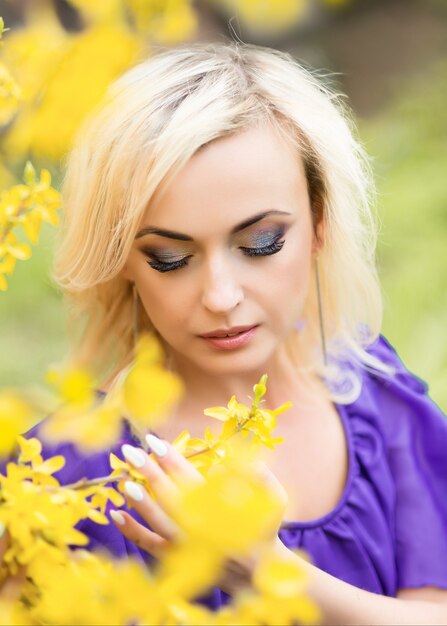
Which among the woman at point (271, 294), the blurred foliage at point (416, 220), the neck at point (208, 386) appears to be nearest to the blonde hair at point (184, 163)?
the woman at point (271, 294)

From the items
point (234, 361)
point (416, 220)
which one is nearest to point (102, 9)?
→ point (234, 361)

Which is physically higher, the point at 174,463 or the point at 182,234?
the point at 182,234

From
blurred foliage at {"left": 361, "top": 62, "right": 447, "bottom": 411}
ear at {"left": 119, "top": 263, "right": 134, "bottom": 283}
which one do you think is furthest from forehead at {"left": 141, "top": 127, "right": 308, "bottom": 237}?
blurred foliage at {"left": 361, "top": 62, "right": 447, "bottom": 411}

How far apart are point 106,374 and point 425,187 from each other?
3.23m

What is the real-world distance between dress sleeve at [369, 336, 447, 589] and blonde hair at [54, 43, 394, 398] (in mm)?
70

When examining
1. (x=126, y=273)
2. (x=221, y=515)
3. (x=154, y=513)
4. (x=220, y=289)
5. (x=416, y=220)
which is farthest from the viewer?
(x=416, y=220)

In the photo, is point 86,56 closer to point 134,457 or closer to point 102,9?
point 102,9

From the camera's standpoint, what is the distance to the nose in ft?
3.93

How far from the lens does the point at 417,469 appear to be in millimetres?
1554

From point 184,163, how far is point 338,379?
581 mm

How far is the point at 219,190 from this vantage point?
121 cm

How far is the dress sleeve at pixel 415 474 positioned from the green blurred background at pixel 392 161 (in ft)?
1.57

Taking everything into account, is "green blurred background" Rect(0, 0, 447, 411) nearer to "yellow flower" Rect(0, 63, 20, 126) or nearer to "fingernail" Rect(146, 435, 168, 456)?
"yellow flower" Rect(0, 63, 20, 126)

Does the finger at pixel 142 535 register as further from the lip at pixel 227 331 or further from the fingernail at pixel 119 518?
the lip at pixel 227 331
